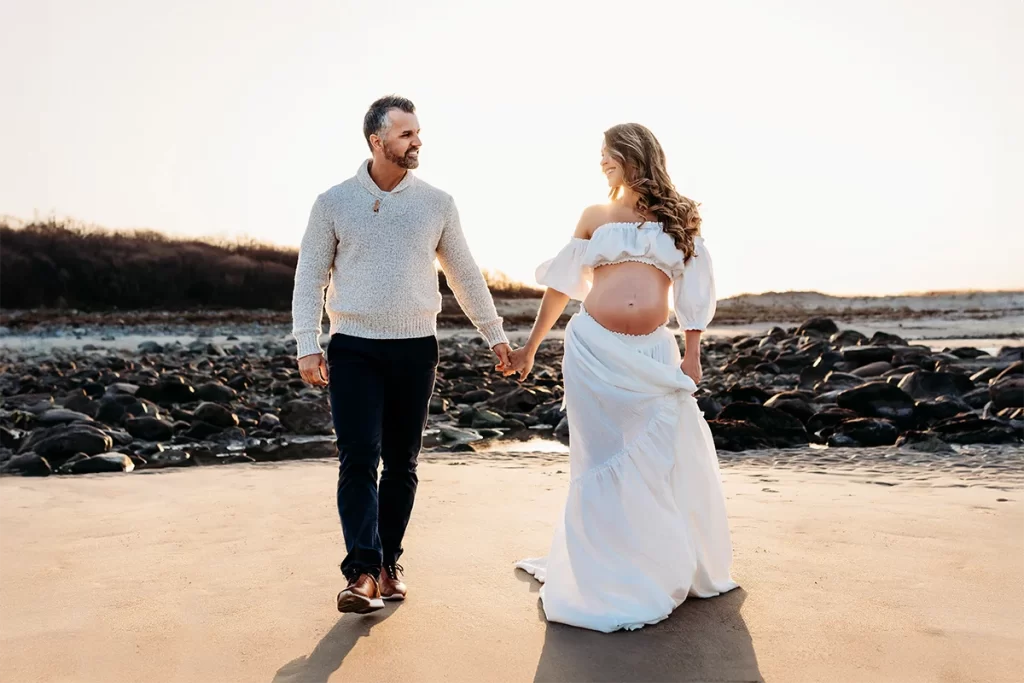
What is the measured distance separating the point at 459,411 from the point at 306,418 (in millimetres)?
2014

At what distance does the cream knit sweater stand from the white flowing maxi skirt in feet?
2.15

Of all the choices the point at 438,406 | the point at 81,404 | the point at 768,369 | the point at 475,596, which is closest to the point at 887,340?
the point at 768,369

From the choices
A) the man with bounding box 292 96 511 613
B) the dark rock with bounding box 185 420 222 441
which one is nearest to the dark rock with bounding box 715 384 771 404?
the dark rock with bounding box 185 420 222 441

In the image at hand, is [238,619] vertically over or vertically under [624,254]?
under

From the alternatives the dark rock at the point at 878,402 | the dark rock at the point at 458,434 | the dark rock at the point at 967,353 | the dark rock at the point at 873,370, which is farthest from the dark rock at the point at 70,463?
the dark rock at the point at 967,353

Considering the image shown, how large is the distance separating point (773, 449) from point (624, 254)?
4810 mm

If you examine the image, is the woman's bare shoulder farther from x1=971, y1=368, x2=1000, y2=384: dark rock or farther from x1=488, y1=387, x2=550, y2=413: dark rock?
x1=971, y1=368, x2=1000, y2=384: dark rock

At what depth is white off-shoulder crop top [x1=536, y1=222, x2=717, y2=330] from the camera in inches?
158

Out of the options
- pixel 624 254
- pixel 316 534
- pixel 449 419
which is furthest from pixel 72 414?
pixel 624 254

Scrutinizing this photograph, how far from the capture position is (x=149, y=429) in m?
9.32

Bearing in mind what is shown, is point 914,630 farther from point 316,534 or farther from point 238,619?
point 316,534

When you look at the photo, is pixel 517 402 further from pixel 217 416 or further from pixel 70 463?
pixel 70 463

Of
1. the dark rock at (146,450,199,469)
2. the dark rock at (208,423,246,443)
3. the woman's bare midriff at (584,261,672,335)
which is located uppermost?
the woman's bare midriff at (584,261,672,335)

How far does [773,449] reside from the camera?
27.4 ft
